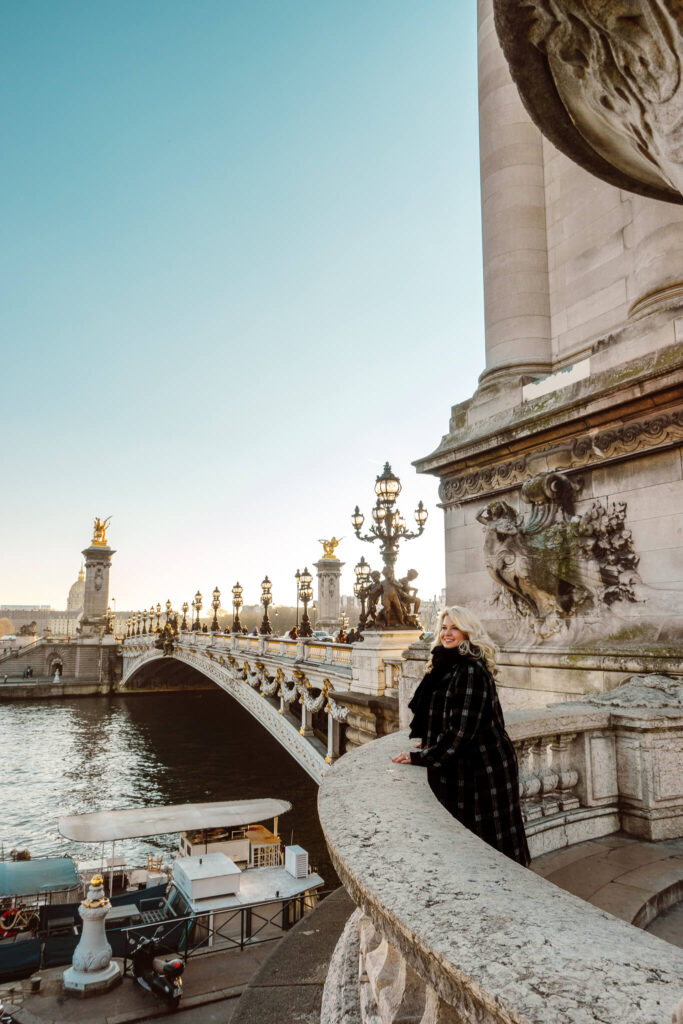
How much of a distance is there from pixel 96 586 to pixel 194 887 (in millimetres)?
74240

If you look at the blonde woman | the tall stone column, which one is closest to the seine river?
the blonde woman

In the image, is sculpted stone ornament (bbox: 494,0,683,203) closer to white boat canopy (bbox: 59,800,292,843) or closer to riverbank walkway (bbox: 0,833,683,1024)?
riverbank walkway (bbox: 0,833,683,1024)

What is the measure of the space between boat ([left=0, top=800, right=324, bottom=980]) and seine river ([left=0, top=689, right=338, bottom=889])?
2.44 metres

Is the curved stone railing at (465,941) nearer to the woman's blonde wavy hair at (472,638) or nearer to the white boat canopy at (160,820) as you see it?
the woman's blonde wavy hair at (472,638)

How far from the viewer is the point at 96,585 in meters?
84.2

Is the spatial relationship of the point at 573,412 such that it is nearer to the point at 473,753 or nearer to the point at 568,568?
the point at 568,568

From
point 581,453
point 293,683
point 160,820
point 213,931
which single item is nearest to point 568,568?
point 581,453

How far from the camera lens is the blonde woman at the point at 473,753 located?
3.15 metres

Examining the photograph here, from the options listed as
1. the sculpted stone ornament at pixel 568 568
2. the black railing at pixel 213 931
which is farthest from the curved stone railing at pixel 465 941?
the black railing at pixel 213 931

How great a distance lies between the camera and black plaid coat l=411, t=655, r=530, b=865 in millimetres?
3146

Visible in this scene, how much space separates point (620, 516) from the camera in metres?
7.81

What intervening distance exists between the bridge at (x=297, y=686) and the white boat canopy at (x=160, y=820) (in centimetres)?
182

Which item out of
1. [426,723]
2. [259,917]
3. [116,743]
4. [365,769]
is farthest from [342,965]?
[116,743]

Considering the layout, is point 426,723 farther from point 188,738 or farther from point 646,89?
point 188,738
